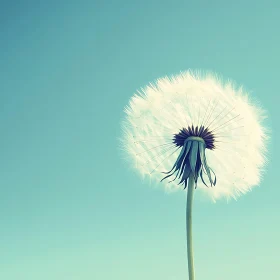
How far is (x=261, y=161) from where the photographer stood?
10.8 m

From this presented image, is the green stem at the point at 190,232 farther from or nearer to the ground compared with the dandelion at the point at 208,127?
nearer to the ground

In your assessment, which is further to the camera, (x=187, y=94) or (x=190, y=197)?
(x=187, y=94)

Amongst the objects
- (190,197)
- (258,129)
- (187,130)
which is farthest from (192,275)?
(258,129)

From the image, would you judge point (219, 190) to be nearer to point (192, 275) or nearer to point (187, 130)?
point (187, 130)

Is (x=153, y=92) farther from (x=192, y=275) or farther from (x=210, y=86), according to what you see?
(x=192, y=275)

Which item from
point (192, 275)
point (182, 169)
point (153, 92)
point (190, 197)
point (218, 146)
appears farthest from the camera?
point (153, 92)

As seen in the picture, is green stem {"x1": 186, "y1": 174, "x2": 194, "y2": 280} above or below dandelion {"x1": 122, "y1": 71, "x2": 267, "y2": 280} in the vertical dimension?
below

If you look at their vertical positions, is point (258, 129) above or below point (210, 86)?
below

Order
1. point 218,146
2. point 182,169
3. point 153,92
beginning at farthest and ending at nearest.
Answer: point 153,92 → point 218,146 → point 182,169

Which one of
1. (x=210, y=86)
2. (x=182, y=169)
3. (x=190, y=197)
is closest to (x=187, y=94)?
(x=210, y=86)

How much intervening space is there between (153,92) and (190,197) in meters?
4.10

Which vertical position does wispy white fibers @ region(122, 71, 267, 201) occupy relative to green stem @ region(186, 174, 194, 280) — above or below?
above

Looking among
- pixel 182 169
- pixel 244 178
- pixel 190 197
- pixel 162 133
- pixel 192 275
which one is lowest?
pixel 192 275

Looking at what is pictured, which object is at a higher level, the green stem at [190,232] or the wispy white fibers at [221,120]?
the wispy white fibers at [221,120]
